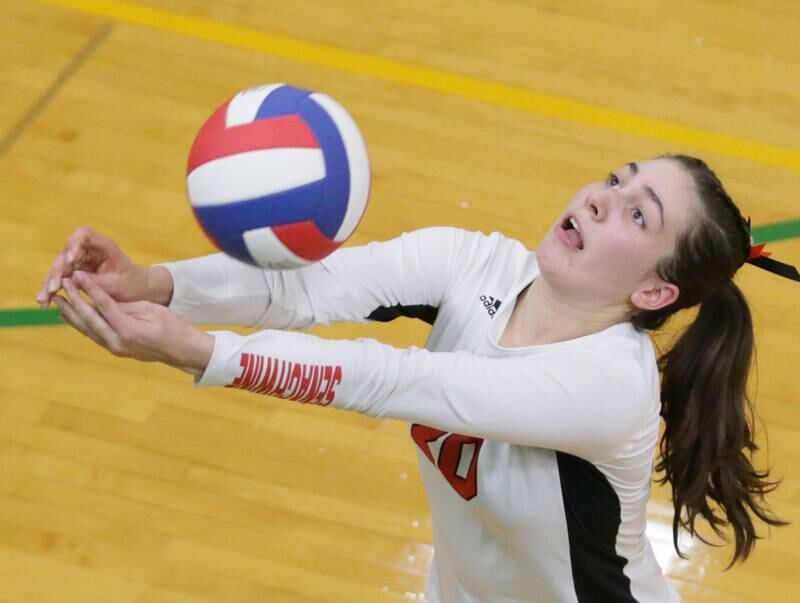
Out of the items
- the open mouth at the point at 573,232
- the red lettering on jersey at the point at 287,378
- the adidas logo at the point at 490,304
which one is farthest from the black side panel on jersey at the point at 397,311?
the red lettering on jersey at the point at 287,378

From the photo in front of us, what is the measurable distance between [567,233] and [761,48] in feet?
10.7

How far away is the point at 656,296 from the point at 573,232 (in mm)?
201

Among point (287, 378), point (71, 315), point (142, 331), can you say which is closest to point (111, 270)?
point (71, 315)

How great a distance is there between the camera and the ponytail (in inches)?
99.8

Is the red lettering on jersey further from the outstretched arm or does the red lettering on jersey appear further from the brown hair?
the brown hair

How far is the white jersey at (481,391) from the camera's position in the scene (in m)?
2.16

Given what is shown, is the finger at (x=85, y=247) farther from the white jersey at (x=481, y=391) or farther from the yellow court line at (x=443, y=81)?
the yellow court line at (x=443, y=81)

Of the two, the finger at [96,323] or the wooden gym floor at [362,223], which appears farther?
the wooden gym floor at [362,223]

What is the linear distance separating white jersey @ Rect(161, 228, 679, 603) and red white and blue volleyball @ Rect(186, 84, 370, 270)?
6.5 inches

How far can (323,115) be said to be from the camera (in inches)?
88.1

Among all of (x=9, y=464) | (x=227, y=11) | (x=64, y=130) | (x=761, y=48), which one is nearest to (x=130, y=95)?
(x=64, y=130)

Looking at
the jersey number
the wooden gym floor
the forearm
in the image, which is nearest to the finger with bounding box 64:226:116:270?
the forearm

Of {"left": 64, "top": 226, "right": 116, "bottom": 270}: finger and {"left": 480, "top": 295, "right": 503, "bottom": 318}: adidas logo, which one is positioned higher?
{"left": 64, "top": 226, "right": 116, "bottom": 270}: finger

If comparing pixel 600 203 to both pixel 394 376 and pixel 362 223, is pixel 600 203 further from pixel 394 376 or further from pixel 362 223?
pixel 362 223
